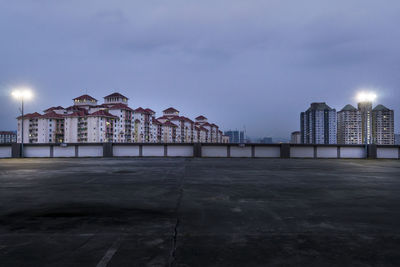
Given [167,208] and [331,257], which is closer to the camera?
[331,257]

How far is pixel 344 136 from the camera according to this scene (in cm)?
19675

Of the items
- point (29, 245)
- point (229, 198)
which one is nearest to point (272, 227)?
point (229, 198)

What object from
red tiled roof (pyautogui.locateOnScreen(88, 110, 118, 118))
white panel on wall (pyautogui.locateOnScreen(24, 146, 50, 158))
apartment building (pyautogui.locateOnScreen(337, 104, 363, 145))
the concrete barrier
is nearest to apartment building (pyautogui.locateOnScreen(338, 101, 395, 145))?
apartment building (pyautogui.locateOnScreen(337, 104, 363, 145))

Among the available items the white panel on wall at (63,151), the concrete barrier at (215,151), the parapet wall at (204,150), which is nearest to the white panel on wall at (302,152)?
the parapet wall at (204,150)

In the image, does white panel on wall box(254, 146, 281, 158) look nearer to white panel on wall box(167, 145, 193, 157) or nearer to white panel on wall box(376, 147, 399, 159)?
white panel on wall box(167, 145, 193, 157)

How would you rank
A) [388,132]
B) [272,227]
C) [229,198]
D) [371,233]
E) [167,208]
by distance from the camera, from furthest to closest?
1. [388,132]
2. [229,198]
3. [167,208]
4. [272,227]
5. [371,233]

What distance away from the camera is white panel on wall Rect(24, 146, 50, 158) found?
30.2 m

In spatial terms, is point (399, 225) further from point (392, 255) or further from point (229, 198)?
point (229, 198)

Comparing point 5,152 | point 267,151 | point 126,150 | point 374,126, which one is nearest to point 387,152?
point 267,151

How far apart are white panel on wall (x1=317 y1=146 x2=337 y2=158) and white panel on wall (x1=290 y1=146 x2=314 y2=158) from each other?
1.03 m

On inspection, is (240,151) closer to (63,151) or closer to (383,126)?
(63,151)

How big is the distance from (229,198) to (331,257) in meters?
4.12

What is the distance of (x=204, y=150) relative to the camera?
30781 mm

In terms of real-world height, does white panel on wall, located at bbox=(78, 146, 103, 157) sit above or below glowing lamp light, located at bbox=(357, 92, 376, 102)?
below
